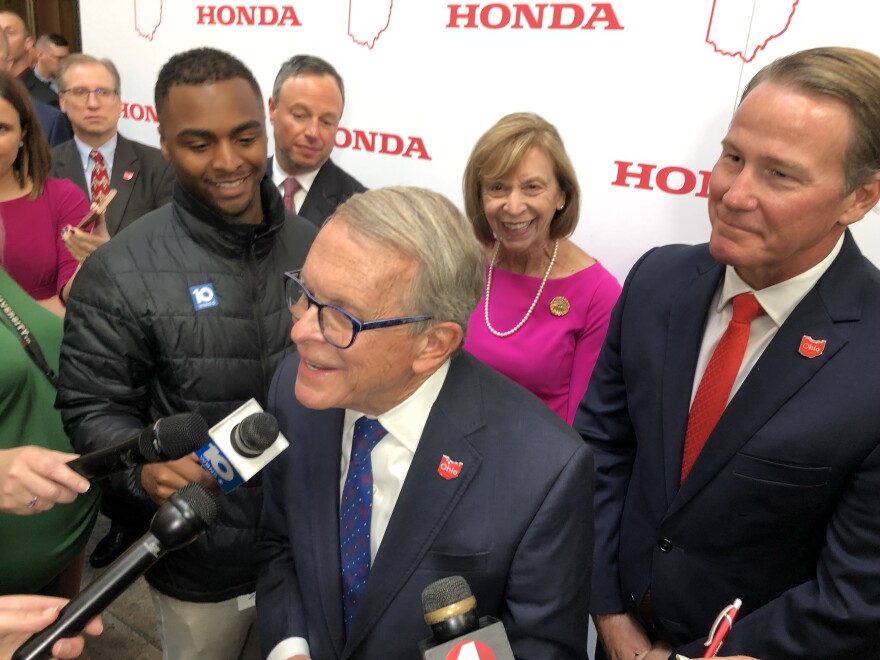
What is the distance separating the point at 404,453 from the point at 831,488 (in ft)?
2.86

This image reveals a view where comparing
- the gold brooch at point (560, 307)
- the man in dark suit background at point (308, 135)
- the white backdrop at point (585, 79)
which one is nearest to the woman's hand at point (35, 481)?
the gold brooch at point (560, 307)

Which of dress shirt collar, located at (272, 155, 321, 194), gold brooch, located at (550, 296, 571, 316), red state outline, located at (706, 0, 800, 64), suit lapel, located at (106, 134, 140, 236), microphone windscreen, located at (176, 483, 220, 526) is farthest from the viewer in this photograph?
suit lapel, located at (106, 134, 140, 236)

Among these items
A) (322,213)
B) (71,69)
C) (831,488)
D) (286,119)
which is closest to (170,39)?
(71,69)

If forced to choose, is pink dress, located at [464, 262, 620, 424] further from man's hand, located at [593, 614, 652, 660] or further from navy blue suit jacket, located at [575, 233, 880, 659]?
man's hand, located at [593, 614, 652, 660]

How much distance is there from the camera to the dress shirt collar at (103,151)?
3.74 metres

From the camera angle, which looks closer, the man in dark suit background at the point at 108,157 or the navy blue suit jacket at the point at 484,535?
the navy blue suit jacket at the point at 484,535

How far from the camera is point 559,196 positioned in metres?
2.39

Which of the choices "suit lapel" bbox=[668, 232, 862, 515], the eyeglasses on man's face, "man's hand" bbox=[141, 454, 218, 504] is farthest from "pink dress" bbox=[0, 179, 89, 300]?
"suit lapel" bbox=[668, 232, 862, 515]

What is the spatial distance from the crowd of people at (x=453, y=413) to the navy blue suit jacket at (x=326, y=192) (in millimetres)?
1068

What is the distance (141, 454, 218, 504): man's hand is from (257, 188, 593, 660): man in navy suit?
274 mm

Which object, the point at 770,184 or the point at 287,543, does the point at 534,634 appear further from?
the point at 770,184

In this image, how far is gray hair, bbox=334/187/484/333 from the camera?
1.24 meters

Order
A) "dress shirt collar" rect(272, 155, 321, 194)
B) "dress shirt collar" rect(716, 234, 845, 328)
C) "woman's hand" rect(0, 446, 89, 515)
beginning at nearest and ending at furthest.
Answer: "woman's hand" rect(0, 446, 89, 515), "dress shirt collar" rect(716, 234, 845, 328), "dress shirt collar" rect(272, 155, 321, 194)

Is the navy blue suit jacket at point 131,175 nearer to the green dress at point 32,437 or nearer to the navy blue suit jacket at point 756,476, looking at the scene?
the green dress at point 32,437
